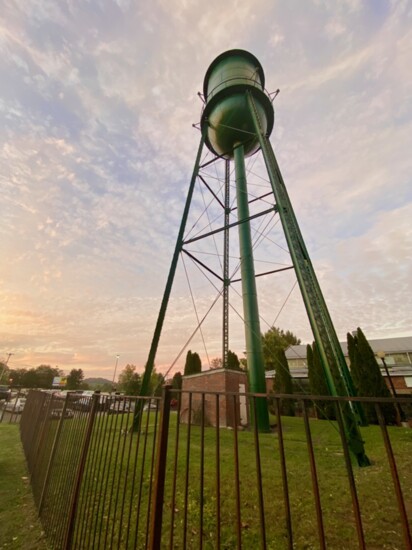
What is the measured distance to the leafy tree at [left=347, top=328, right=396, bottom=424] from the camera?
15.5 m

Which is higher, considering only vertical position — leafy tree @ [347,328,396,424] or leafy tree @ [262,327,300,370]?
leafy tree @ [262,327,300,370]

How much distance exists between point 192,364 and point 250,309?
1580cm

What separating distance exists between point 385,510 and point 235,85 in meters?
13.9

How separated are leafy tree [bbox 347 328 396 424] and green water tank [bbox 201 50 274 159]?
1361 centimetres

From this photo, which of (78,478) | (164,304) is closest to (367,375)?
(164,304)

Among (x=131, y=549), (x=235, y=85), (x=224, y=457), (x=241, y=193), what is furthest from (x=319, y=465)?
(x=235, y=85)

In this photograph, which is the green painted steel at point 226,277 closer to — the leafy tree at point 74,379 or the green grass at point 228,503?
the green grass at point 228,503

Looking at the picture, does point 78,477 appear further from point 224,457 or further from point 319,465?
point 319,465

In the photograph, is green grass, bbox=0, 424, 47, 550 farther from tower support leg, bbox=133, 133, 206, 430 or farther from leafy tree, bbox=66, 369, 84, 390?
leafy tree, bbox=66, 369, 84, 390

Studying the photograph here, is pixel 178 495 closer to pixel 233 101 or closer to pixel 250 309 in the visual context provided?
pixel 250 309

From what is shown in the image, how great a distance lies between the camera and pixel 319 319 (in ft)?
19.6

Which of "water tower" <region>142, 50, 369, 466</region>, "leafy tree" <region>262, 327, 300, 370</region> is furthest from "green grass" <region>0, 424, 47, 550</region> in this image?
"leafy tree" <region>262, 327, 300, 370</region>

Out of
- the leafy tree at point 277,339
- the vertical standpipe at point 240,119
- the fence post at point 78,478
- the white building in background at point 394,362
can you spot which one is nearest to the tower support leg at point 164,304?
the vertical standpipe at point 240,119

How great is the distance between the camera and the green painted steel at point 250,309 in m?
9.29
